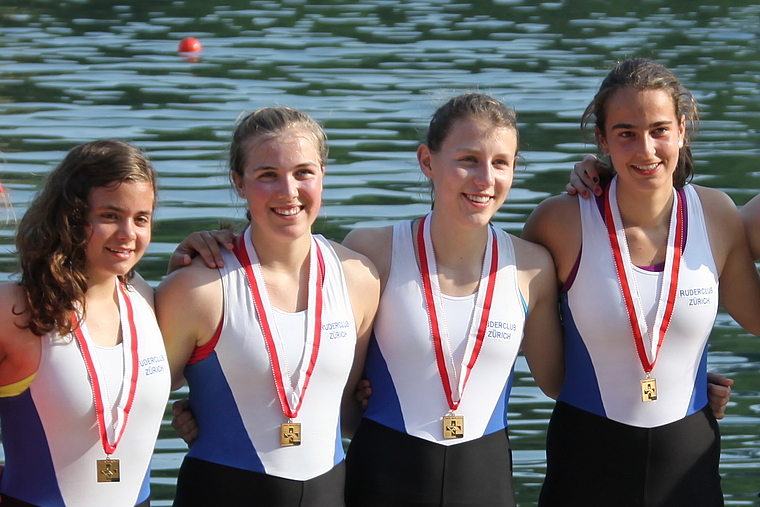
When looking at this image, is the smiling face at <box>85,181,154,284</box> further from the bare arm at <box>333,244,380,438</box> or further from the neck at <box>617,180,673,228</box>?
the neck at <box>617,180,673,228</box>

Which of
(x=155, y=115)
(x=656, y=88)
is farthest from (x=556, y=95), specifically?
(x=656, y=88)

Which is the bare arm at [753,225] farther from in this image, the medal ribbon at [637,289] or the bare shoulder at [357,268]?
the bare shoulder at [357,268]

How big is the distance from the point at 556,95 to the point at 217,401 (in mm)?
10711

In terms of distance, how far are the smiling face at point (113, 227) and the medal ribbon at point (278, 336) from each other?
432 mm

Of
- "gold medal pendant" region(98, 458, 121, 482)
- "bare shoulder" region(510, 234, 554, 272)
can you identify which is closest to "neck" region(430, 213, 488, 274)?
"bare shoulder" region(510, 234, 554, 272)

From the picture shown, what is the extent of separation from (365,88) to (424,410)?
10.6 metres

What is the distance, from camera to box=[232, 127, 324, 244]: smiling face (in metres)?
3.81

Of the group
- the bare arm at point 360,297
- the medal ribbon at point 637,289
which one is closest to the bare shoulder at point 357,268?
the bare arm at point 360,297

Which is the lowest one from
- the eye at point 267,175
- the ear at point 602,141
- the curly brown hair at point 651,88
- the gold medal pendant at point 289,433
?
the gold medal pendant at point 289,433

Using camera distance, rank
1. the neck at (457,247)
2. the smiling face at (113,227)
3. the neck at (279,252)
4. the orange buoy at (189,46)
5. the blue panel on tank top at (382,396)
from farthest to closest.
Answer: the orange buoy at (189,46), the neck at (457,247), the blue panel on tank top at (382,396), the neck at (279,252), the smiling face at (113,227)

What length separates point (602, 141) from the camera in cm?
427

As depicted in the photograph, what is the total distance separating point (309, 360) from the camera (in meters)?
3.84

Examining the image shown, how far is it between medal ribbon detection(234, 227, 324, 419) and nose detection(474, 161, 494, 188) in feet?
2.03

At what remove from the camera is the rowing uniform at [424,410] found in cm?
399
